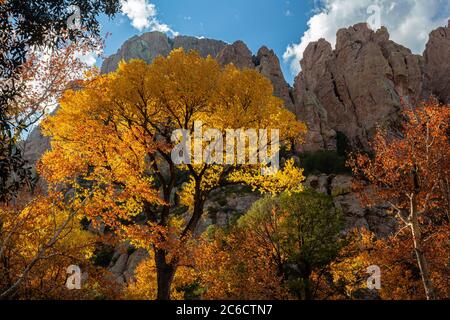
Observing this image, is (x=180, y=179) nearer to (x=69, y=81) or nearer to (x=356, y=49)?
(x=356, y=49)

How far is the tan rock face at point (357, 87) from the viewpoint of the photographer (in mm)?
77938

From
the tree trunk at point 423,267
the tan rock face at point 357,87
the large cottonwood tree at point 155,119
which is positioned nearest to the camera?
the tree trunk at point 423,267

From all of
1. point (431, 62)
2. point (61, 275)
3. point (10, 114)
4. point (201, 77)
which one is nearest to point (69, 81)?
point (10, 114)

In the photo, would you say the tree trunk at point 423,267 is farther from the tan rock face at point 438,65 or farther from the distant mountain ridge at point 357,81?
the tan rock face at point 438,65

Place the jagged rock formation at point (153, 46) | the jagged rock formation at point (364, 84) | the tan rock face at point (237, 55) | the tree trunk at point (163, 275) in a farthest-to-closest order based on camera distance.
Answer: the jagged rock formation at point (153, 46) → the tan rock face at point (237, 55) → the jagged rock formation at point (364, 84) → the tree trunk at point (163, 275)

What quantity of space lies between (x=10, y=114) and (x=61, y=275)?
1095cm

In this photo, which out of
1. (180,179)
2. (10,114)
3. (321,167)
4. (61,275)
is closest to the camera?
(10,114)

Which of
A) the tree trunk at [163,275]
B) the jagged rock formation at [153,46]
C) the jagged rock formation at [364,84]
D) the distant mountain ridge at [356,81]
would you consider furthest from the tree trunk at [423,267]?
the jagged rock formation at [153,46]

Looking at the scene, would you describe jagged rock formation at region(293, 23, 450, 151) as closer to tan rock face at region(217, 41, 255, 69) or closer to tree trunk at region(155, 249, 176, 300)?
tan rock face at region(217, 41, 255, 69)

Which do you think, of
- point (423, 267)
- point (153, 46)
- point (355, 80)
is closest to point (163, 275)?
point (423, 267)

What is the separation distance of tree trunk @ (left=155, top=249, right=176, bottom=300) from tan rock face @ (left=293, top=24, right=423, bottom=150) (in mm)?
Answer: 66068

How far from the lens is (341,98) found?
84812mm

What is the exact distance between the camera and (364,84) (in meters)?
81.3

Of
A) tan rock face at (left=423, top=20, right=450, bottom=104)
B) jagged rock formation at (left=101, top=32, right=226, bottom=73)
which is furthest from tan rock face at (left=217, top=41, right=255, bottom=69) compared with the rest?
tan rock face at (left=423, top=20, right=450, bottom=104)
